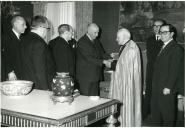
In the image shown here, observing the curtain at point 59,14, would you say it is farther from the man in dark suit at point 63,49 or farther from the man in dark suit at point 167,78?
the man in dark suit at point 167,78

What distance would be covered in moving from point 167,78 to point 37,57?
6.78 feet

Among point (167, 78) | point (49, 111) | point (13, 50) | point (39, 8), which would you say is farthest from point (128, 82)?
point (39, 8)

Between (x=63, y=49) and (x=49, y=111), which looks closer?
(x=49, y=111)

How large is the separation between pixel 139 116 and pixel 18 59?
90.9 inches

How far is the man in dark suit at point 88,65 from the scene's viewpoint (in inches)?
252

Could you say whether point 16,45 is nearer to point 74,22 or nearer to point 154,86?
point 154,86

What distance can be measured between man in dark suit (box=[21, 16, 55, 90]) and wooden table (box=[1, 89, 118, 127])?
0.81 metres

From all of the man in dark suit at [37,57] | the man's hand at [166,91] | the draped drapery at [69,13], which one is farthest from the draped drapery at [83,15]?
the man's hand at [166,91]

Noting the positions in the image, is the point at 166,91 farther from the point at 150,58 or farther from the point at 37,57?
the point at 37,57

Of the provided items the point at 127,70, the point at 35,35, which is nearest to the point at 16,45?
the point at 35,35

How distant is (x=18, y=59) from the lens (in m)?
5.44

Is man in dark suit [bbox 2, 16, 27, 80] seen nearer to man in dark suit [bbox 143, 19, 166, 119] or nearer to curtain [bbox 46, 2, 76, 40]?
man in dark suit [bbox 143, 19, 166, 119]

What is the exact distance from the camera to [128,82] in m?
5.26

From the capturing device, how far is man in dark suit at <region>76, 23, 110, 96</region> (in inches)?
252
